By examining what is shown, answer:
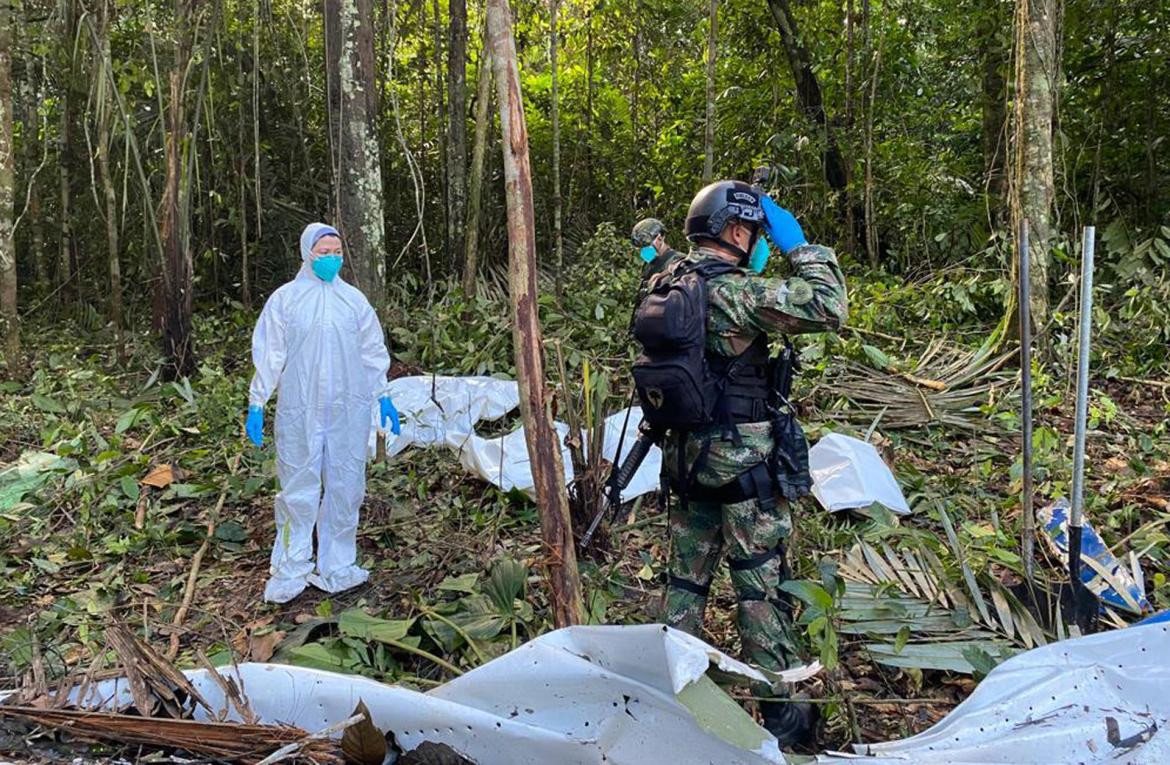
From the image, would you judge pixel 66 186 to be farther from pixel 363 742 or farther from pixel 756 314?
pixel 363 742

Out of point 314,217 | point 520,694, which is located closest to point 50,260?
point 314,217

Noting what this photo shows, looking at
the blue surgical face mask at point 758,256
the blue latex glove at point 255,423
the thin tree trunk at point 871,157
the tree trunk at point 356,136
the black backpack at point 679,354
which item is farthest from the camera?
the thin tree trunk at point 871,157

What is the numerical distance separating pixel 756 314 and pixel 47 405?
5.95m

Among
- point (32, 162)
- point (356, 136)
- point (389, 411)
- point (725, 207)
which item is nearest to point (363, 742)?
point (725, 207)

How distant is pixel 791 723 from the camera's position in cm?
252

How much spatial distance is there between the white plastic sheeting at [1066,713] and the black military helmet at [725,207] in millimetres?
1460

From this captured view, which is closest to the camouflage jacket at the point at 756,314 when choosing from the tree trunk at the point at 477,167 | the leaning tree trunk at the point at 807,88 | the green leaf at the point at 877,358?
the green leaf at the point at 877,358

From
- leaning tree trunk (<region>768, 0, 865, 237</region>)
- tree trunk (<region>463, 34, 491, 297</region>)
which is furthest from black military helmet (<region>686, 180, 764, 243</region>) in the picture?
leaning tree trunk (<region>768, 0, 865, 237</region>)

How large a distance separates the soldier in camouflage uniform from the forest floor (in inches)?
6.9

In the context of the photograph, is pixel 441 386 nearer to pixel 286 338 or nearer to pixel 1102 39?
pixel 286 338

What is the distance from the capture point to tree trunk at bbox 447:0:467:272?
8.45 metres

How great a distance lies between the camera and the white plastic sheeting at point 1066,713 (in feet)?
6.10

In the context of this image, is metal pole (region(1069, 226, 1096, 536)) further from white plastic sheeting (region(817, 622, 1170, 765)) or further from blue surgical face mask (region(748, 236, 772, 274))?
blue surgical face mask (region(748, 236, 772, 274))

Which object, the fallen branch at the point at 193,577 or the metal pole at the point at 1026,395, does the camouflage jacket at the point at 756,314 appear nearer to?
the metal pole at the point at 1026,395
